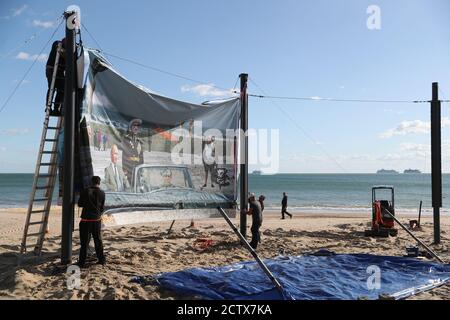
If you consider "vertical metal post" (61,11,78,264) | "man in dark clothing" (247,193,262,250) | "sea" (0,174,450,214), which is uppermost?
"vertical metal post" (61,11,78,264)

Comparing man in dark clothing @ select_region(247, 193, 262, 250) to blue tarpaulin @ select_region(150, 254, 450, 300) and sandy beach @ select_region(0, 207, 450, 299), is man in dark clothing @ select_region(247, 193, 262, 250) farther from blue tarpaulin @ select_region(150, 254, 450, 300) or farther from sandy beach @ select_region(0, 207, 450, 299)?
blue tarpaulin @ select_region(150, 254, 450, 300)

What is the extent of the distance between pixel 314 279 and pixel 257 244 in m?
3.68

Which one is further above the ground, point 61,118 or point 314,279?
point 61,118

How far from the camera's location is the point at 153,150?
9562 millimetres

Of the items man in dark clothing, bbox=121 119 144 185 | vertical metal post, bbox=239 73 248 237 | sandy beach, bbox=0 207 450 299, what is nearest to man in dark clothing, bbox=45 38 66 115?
man in dark clothing, bbox=121 119 144 185

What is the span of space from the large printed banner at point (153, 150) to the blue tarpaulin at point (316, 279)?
82.2 inches

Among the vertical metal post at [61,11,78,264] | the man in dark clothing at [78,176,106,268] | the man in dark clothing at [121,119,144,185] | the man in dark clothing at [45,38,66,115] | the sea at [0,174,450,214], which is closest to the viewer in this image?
the vertical metal post at [61,11,78,264]

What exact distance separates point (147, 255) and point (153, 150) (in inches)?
90.4

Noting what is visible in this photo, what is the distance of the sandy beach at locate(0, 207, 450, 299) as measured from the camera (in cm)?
666

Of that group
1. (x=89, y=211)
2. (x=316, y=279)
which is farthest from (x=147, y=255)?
(x=316, y=279)

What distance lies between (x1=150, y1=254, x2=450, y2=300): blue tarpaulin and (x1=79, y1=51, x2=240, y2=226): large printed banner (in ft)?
6.85

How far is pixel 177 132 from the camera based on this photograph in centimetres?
1021
